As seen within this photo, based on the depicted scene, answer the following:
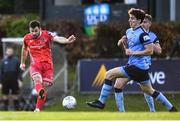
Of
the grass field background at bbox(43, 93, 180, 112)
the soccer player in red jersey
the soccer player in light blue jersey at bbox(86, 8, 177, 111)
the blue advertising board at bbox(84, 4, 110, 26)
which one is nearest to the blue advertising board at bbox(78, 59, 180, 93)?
the grass field background at bbox(43, 93, 180, 112)

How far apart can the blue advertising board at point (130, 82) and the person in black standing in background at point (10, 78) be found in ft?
6.04

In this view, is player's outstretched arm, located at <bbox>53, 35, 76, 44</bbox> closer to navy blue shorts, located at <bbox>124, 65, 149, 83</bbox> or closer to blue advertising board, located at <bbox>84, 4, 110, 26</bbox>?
navy blue shorts, located at <bbox>124, 65, 149, 83</bbox>

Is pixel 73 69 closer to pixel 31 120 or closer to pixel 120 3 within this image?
pixel 120 3

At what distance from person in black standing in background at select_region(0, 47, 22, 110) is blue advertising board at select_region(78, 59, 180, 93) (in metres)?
1.84

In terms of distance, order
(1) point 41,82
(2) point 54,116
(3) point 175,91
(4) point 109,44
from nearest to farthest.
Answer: (2) point 54,116 → (1) point 41,82 → (3) point 175,91 → (4) point 109,44

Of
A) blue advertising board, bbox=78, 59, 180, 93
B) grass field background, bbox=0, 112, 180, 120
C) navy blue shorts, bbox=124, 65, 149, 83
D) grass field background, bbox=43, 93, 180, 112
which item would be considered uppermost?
navy blue shorts, bbox=124, 65, 149, 83

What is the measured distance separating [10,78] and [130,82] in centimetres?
359

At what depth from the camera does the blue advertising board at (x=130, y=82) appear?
22.6m

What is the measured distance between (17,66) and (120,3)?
572 cm

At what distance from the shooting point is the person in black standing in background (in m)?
23.4

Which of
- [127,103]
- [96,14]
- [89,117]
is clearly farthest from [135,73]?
[96,14]

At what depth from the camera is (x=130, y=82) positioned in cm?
2250

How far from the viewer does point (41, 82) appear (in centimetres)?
1689

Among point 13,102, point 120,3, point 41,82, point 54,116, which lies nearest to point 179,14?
point 120,3
